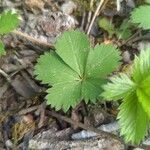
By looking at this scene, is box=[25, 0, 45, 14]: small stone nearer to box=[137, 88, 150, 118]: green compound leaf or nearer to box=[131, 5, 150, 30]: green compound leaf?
box=[131, 5, 150, 30]: green compound leaf

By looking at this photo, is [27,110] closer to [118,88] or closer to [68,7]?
[118,88]

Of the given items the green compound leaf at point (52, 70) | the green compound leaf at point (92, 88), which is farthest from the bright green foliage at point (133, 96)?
the green compound leaf at point (52, 70)

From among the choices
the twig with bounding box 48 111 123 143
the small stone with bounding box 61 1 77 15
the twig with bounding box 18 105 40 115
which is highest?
the small stone with bounding box 61 1 77 15

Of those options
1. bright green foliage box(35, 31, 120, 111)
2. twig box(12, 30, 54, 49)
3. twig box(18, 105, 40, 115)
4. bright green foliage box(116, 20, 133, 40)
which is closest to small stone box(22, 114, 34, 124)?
twig box(18, 105, 40, 115)

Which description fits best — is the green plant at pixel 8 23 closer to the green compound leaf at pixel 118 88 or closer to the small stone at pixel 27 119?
the small stone at pixel 27 119

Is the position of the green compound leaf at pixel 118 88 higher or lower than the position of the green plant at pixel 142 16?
lower

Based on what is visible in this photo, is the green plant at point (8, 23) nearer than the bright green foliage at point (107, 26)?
Yes

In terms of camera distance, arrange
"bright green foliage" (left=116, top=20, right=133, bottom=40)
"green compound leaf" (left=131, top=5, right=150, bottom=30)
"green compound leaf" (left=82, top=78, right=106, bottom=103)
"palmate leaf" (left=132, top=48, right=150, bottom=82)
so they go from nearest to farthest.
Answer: "palmate leaf" (left=132, top=48, right=150, bottom=82) < "green compound leaf" (left=82, top=78, right=106, bottom=103) < "green compound leaf" (left=131, top=5, right=150, bottom=30) < "bright green foliage" (left=116, top=20, right=133, bottom=40)
